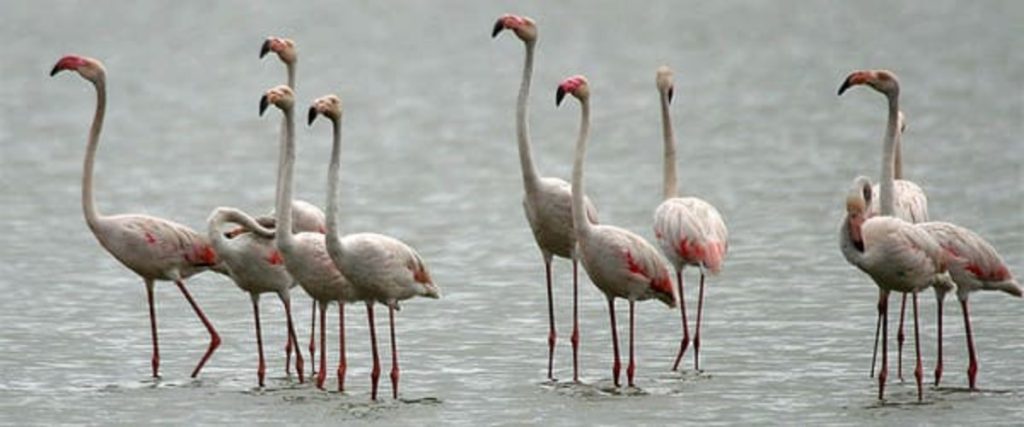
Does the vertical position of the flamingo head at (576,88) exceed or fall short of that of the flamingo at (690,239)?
it exceeds it

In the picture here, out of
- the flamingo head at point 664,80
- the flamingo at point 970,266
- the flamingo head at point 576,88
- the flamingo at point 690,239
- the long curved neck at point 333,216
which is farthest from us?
the flamingo head at point 664,80

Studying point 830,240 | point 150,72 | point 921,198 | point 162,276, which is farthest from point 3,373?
point 150,72

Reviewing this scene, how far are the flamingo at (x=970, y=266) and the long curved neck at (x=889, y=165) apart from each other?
26 centimetres

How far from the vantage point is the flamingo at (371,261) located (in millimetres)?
11758

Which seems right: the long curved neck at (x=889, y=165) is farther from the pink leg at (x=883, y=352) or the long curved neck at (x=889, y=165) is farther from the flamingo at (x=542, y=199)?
the flamingo at (x=542, y=199)

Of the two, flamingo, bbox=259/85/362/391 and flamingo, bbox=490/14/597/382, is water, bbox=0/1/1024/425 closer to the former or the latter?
flamingo, bbox=259/85/362/391

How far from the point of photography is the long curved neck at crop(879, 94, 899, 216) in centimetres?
1199

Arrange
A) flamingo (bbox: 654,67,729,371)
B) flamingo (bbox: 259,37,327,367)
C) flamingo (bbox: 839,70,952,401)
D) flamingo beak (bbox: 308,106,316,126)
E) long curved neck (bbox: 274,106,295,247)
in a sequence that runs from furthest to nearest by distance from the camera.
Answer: flamingo (bbox: 259,37,327,367)
flamingo (bbox: 654,67,729,371)
long curved neck (bbox: 274,106,295,247)
flamingo (bbox: 839,70,952,401)
flamingo beak (bbox: 308,106,316,126)

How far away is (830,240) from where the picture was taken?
723 inches

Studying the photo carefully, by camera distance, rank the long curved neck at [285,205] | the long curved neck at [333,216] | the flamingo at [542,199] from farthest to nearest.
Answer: the flamingo at [542,199] → the long curved neck at [285,205] → the long curved neck at [333,216]

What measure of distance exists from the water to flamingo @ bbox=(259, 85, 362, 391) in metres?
0.56

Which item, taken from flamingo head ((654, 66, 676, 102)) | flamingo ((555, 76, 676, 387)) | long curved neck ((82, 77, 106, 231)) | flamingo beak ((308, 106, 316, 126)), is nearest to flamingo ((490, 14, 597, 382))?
flamingo ((555, 76, 676, 387))

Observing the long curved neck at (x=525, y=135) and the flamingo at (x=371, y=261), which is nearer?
the flamingo at (x=371, y=261)

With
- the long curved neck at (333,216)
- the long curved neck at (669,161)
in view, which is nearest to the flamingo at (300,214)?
the long curved neck at (333,216)
